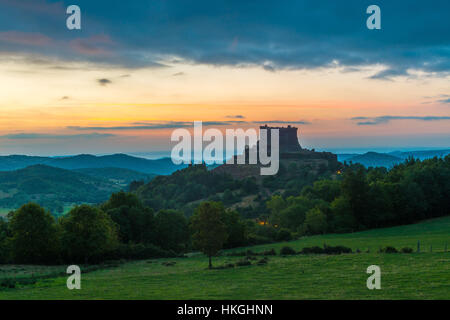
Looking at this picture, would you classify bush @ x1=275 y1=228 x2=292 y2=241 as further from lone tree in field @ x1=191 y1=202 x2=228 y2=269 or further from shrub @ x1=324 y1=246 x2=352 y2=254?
lone tree in field @ x1=191 y1=202 x2=228 y2=269

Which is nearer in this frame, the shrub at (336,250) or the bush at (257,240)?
the shrub at (336,250)

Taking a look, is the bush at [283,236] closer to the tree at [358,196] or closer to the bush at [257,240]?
the bush at [257,240]

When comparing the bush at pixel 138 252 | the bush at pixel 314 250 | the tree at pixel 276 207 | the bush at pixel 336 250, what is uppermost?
the tree at pixel 276 207

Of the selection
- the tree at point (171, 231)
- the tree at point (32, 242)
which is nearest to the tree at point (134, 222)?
the tree at point (171, 231)

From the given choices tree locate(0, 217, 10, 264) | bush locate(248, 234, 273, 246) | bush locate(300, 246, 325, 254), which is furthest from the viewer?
bush locate(248, 234, 273, 246)

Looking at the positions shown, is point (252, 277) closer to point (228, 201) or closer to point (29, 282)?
point (29, 282)

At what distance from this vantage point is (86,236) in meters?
53.8

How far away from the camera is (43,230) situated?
2125 inches

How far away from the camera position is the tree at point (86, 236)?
174 feet

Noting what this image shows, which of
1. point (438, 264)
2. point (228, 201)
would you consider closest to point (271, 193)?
point (228, 201)

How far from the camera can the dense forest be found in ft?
175

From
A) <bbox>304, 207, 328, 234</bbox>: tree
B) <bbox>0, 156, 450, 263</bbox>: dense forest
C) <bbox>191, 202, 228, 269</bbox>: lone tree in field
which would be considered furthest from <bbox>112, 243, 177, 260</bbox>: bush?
<bbox>304, 207, 328, 234</bbox>: tree

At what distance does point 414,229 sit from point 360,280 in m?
52.8

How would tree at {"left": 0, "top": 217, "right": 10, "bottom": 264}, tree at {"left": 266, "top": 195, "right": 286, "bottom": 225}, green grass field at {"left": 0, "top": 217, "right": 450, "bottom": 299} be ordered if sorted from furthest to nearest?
tree at {"left": 266, "top": 195, "right": 286, "bottom": 225} < tree at {"left": 0, "top": 217, "right": 10, "bottom": 264} < green grass field at {"left": 0, "top": 217, "right": 450, "bottom": 299}
